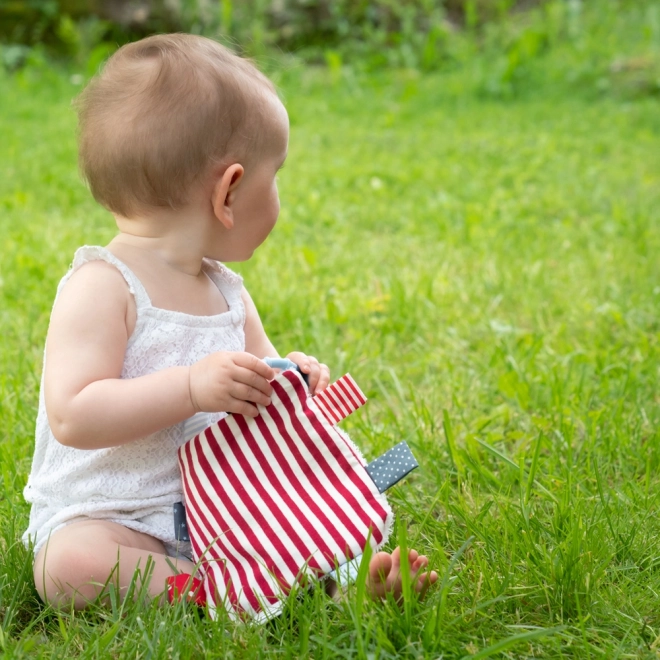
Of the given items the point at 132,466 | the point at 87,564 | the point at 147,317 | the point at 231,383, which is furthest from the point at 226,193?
the point at 87,564

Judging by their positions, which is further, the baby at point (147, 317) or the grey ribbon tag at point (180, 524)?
the grey ribbon tag at point (180, 524)

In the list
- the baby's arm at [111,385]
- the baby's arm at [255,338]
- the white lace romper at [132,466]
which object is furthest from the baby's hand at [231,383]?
the baby's arm at [255,338]

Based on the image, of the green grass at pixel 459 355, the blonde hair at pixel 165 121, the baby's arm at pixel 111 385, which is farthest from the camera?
the blonde hair at pixel 165 121

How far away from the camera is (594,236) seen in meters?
3.96

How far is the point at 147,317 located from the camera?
5.51 feet

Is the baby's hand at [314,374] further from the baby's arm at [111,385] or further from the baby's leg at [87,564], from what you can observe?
the baby's leg at [87,564]

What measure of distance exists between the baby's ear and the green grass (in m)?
0.67

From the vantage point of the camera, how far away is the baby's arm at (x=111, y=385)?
5.03 ft

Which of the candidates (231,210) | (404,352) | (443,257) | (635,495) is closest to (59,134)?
(443,257)

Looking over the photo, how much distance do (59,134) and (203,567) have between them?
15.2ft

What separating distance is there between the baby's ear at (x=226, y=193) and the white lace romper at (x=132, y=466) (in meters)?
0.19

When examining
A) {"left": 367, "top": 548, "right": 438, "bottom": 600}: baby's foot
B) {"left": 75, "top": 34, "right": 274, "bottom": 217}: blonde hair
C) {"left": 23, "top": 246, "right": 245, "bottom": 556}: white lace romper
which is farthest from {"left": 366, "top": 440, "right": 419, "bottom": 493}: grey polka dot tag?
{"left": 75, "top": 34, "right": 274, "bottom": 217}: blonde hair

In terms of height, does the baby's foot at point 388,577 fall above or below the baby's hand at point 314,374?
below

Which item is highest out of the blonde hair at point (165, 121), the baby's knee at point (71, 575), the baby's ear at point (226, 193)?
the blonde hair at point (165, 121)
